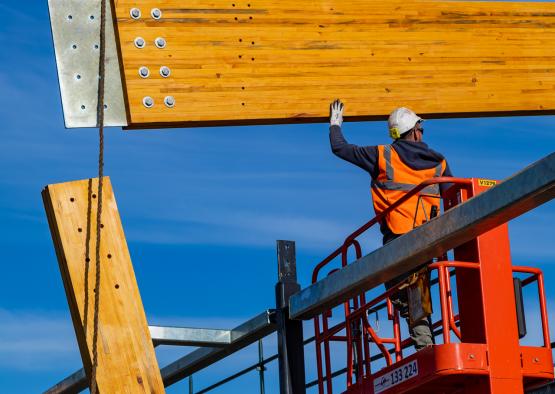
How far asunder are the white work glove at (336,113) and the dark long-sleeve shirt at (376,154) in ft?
0.77

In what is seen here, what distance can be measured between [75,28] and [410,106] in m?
2.86

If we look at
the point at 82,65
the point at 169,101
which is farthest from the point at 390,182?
the point at 82,65

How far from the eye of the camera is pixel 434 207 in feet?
33.1

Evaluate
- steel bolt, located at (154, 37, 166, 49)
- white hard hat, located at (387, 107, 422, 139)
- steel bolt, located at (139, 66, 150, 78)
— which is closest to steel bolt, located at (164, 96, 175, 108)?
steel bolt, located at (139, 66, 150, 78)

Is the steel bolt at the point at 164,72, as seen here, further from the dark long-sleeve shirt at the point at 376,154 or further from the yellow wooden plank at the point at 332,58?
the dark long-sleeve shirt at the point at 376,154

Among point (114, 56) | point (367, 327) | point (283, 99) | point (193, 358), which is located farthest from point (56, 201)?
point (193, 358)

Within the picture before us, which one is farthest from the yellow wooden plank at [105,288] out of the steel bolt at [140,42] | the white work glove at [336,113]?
the white work glove at [336,113]

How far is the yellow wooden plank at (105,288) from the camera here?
331 inches

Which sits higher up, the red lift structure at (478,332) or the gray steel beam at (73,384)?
the gray steel beam at (73,384)

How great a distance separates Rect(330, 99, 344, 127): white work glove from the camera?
10172mm

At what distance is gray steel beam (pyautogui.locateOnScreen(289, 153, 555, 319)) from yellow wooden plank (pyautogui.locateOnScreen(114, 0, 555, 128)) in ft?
4.52

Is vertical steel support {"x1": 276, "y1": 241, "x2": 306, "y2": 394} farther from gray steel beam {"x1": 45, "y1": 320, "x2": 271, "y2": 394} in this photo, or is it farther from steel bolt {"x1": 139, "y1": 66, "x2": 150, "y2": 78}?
steel bolt {"x1": 139, "y1": 66, "x2": 150, "y2": 78}

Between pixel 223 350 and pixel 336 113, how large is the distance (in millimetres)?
4294

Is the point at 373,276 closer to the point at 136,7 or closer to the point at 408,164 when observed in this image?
the point at 408,164
